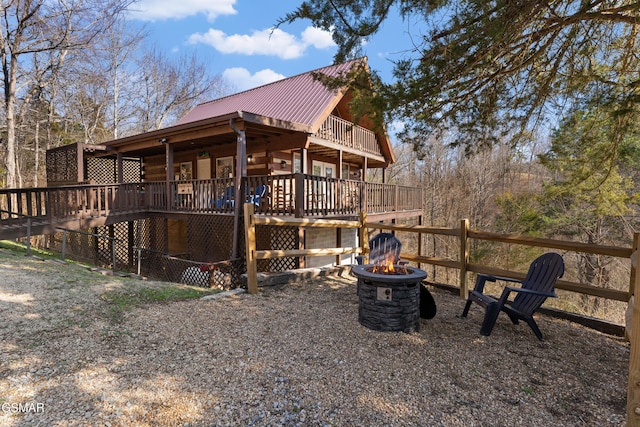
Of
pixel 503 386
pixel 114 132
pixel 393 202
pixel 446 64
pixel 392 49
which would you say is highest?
pixel 114 132

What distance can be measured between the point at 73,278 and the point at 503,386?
6.35m

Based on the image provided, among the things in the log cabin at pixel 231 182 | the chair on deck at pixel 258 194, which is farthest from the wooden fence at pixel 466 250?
the chair on deck at pixel 258 194

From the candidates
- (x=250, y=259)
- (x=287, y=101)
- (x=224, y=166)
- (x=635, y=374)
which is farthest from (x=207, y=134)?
(x=635, y=374)

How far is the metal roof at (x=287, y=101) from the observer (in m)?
11.2

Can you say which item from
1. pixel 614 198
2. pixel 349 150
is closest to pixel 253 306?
pixel 349 150

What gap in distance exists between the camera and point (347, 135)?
13.1m

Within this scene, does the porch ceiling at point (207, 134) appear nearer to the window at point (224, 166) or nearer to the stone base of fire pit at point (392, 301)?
the window at point (224, 166)

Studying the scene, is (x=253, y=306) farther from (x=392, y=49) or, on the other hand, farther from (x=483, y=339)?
(x=392, y=49)

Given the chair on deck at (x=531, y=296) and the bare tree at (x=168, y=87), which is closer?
the chair on deck at (x=531, y=296)

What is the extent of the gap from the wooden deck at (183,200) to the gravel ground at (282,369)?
4.28 meters

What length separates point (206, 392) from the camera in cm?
267

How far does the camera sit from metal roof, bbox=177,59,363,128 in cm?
1121

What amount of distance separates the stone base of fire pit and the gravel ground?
12 cm

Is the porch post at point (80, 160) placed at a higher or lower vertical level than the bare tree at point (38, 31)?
lower
